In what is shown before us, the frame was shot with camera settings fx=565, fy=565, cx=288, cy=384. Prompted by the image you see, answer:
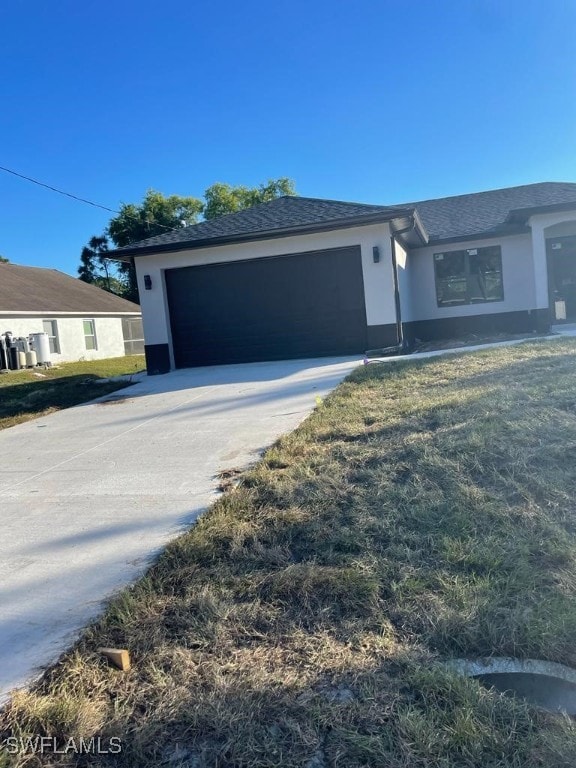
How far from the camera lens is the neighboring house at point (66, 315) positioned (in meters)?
23.5

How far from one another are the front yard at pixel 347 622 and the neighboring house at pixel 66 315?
21634mm

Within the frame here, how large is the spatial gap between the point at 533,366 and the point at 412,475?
4.84 meters

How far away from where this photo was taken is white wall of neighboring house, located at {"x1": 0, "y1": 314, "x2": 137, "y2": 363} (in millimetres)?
23239

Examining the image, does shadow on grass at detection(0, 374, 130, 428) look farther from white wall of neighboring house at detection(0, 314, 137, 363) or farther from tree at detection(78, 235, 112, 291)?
tree at detection(78, 235, 112, 291)

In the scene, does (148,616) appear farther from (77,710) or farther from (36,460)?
(36,460)

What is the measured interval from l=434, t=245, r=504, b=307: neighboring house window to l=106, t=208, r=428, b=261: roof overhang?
2464 millimetres

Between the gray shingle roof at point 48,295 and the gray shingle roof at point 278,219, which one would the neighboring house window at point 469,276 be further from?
the gray shingle roof at point 48,295

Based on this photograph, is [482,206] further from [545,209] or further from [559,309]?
[545,209]

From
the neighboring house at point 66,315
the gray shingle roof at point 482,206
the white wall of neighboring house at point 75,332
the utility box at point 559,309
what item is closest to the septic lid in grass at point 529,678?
the gray shingle roof at point 482,206

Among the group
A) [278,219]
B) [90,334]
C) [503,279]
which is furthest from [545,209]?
[90,334]

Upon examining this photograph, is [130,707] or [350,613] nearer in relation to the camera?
[130,707]

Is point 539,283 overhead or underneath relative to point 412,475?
overhead

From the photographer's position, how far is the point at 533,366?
27.5 feet

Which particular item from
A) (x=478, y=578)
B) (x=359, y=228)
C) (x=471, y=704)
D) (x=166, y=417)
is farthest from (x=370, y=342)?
(x=471, y=704)
